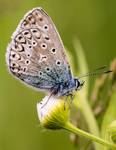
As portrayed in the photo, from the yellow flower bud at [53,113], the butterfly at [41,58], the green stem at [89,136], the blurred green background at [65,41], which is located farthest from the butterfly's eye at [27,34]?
the blurred green background at [65,41]

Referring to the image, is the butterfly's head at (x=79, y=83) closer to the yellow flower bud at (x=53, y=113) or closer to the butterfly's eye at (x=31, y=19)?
the yellow flower bud at (x=53, y=113)

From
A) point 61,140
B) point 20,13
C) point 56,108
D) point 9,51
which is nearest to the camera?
point 56,108

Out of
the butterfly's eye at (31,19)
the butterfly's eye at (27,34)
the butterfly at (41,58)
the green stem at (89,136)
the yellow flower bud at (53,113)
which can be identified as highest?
the butterfly's eye at (31,19)

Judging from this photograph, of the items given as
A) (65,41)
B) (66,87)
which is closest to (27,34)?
(66,87)

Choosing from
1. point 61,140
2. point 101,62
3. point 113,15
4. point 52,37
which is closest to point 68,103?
point 52,37

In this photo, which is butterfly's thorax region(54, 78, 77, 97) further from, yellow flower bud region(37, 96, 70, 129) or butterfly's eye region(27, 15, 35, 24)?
butterfly's eye region(27, 15, 35, 24)

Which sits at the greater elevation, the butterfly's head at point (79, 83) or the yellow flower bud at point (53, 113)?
the butterfly's head at point (79, 83)

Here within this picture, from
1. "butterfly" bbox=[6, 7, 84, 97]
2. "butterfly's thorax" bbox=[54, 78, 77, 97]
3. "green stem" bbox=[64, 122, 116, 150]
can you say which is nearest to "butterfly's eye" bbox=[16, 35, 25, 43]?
"butterfly" bbox=[6, 7, 84, 97]

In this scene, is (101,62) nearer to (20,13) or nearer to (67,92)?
(20,13)
